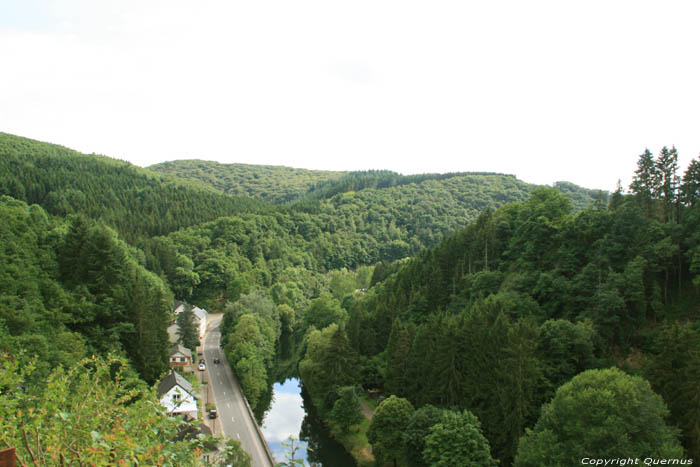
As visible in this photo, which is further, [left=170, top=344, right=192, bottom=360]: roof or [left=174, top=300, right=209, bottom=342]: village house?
[left=174, top=300, right=209, bottom=342]: village house

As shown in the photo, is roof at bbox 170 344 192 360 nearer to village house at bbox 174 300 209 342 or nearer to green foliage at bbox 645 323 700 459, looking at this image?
village house at bbox 174 300 209 342

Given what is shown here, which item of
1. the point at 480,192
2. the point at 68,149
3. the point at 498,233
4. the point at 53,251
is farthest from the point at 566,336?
A: the point at 68,149

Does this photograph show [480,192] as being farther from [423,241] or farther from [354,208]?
[354,208]

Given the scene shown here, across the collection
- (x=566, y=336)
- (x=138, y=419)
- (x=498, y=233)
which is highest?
(x=498, y=233)

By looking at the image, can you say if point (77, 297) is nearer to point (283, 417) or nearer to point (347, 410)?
point (283, 417)

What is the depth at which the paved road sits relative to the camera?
34.7m

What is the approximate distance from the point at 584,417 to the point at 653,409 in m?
3.23

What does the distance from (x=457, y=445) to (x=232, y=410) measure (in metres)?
22.6

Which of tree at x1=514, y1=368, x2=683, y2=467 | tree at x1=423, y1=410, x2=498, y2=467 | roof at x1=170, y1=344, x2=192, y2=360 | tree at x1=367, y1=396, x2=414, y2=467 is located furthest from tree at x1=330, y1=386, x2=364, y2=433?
roof at x1=170, y1=344, x2=192, y2=360

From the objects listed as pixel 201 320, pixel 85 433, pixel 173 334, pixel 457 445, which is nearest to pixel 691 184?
pixel 457 445

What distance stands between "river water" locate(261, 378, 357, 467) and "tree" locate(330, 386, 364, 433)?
8.96 ft

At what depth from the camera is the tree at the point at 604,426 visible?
2158 cm

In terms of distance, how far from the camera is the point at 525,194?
7293 inches

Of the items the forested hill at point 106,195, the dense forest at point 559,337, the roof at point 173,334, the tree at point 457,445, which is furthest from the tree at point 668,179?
the forested hill at point 106,195
